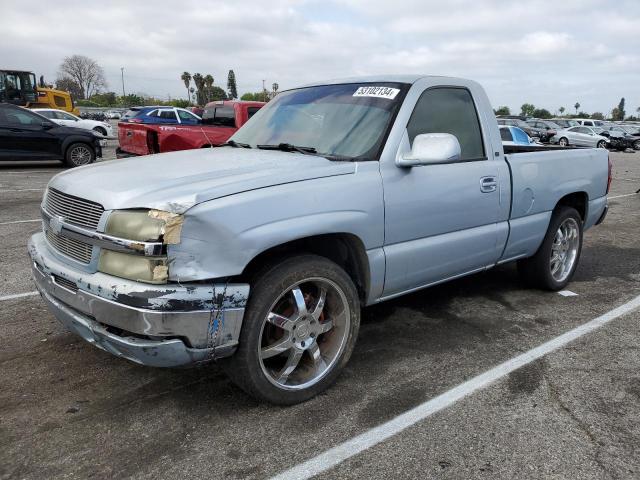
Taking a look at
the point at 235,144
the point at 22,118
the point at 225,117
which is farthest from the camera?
the point at 22,118

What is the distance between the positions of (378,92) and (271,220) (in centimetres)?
146

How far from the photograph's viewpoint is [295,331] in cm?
288

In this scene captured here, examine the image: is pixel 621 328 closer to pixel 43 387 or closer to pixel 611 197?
pixel 43 387

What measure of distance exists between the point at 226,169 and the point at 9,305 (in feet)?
8.96

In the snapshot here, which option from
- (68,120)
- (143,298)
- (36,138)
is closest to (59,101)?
(68,120)

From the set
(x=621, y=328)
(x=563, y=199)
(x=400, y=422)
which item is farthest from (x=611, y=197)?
(x=400, y=422)

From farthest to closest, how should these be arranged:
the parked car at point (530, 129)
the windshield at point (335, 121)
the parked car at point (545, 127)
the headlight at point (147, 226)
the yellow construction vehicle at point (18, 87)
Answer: the parked car at point (545, 127) < the parked car at point (530, 129) < the yellow construction vehicle at point (18, 87) < the windshield at point (335, 121) < the headlight at point (147, 226)

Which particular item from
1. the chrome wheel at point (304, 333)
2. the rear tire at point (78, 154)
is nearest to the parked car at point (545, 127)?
the rear tire at point (78, 154)

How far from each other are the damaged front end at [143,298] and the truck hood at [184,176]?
87mm

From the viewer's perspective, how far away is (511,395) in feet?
10.0

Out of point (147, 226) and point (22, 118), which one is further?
point (22, 118)

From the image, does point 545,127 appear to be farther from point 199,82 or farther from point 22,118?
point 199,82

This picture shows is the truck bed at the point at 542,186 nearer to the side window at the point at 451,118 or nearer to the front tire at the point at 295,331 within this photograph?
the side window at the point at 451,118

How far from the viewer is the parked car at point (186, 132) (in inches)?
397
